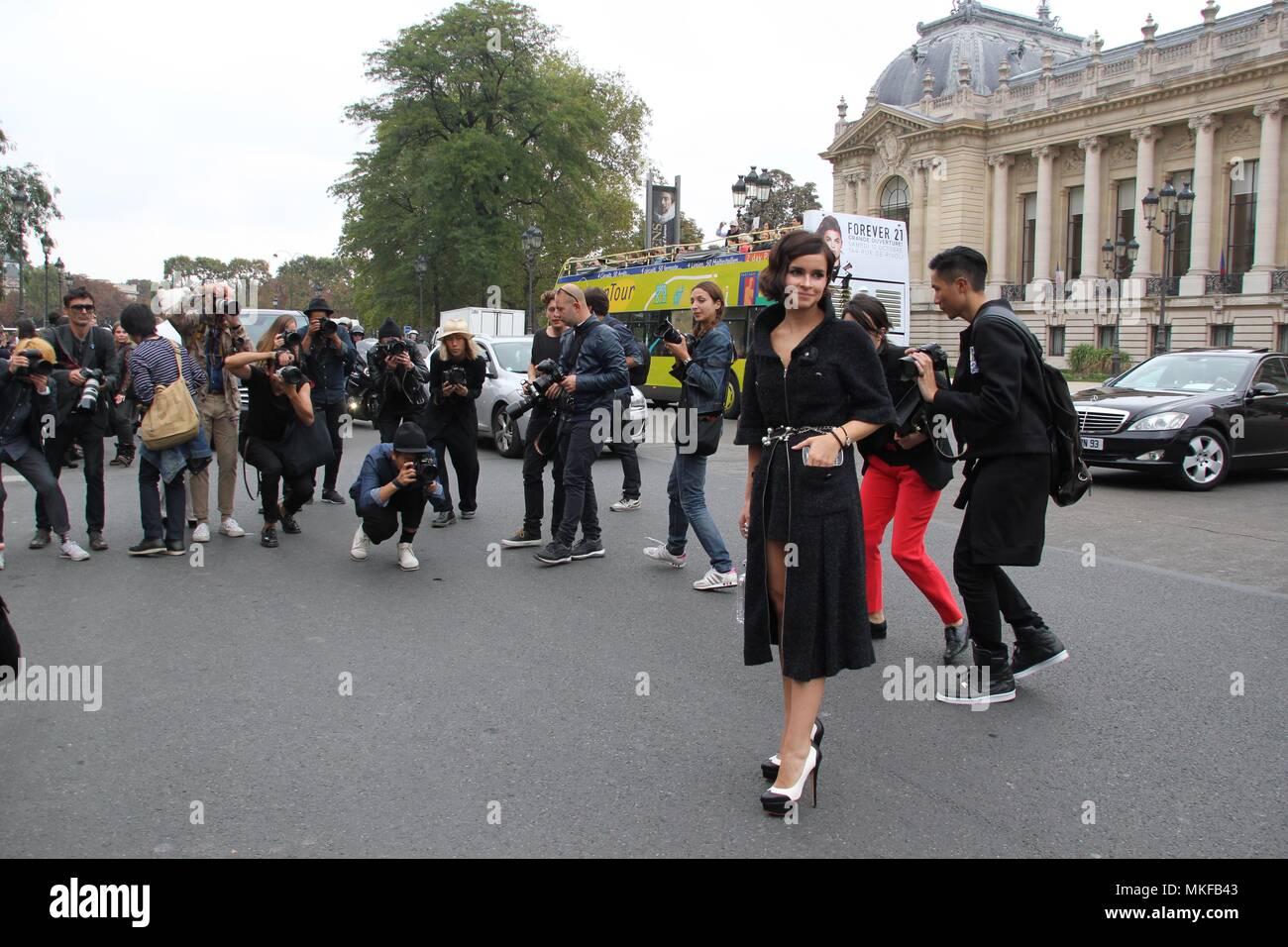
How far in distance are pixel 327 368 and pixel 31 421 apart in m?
2.86

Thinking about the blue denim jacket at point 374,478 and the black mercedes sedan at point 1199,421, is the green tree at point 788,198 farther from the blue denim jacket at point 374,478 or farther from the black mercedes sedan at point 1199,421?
the blue denim jacket at point 374,478

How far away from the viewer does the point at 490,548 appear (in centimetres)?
823

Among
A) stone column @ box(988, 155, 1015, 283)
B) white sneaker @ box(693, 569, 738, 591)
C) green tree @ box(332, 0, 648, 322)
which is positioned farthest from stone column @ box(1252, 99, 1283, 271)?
white sneaker @ box(693, 569, 738, 591)

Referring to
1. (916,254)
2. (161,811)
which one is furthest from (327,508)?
(916,254)

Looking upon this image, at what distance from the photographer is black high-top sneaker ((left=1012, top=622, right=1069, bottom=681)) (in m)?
4.96

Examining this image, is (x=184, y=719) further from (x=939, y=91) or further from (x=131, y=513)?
(x=939, y=91)

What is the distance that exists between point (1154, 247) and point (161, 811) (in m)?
52.5

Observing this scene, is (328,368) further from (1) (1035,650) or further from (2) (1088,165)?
(2) (1088,165)

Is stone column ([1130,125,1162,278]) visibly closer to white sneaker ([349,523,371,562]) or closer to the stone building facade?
the stone building facade

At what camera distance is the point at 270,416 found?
8.55 meters

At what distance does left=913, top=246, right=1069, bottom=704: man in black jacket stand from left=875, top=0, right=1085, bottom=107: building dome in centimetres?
5916

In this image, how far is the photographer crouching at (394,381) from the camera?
30.2 feet

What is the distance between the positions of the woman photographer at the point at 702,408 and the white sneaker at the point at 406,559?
6.31ft

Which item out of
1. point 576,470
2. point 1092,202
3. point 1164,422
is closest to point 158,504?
point 576,470
